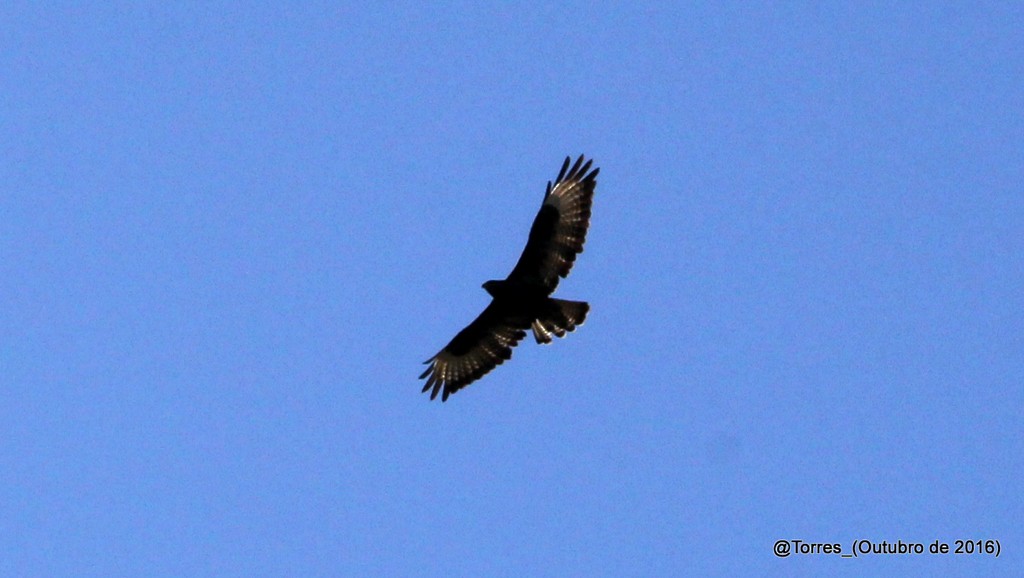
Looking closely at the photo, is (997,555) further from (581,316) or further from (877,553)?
(581,316)

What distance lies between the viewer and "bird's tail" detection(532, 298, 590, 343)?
56.9 feet

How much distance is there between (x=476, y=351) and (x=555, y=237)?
2.27 m

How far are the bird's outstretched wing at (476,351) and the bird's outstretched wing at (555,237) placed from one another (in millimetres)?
778

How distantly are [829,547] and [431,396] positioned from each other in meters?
6.08

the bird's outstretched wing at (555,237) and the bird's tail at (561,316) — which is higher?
the bird's outstretched wing at (555,237)

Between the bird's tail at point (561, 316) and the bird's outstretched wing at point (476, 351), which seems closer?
the bird's tail at point (561, 316)

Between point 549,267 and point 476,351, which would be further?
point 476,351

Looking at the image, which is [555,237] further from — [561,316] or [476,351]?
[476,351]

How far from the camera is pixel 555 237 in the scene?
17.3 metres

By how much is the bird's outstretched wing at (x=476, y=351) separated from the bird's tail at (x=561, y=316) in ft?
1.12

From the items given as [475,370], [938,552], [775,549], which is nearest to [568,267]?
[475,370]

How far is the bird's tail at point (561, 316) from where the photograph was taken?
17344 millimetres

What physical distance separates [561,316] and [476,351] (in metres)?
1.70

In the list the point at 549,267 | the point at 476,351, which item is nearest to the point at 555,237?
the point at 549,267
